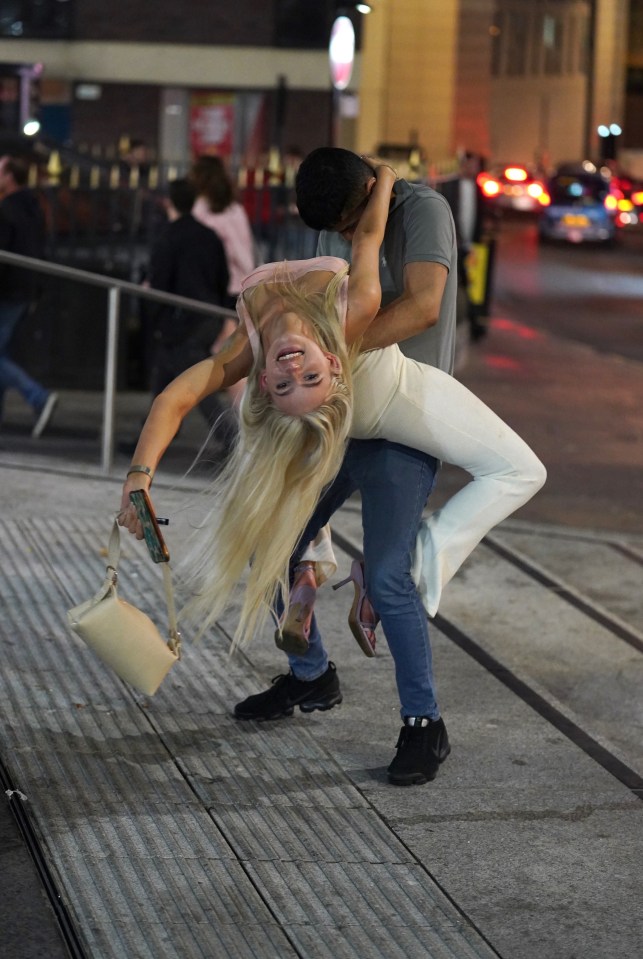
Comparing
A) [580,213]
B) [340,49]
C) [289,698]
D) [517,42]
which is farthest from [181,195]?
[517,42]

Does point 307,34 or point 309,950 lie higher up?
point 307,34

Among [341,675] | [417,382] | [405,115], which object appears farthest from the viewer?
[405,115]

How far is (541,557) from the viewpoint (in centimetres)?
735

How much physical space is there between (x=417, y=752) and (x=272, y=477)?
2.96 feet

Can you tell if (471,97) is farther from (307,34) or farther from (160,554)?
(160,554)

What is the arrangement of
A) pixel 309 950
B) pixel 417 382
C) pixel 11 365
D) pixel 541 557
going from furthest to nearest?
pixel 11 365
pixel 541 557
pixel 417 382
pixel 309 950

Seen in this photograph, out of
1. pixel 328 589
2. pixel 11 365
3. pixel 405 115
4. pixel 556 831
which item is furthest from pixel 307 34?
pixel 556 831

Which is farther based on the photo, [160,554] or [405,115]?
[405,115]

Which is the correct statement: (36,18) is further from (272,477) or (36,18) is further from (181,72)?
(272,477)

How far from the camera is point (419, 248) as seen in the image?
4.34m

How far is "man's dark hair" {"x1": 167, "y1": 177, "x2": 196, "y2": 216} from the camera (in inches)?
363

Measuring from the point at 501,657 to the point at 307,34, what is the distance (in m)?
32.9

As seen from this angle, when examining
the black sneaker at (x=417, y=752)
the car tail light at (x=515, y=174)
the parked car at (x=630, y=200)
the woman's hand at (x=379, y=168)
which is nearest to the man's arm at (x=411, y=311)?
the woman's hand at (x=379, y=168)

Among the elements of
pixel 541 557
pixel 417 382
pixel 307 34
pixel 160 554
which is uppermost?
pixel 307 34
